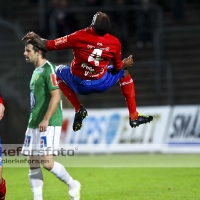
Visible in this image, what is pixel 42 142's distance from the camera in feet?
31.1

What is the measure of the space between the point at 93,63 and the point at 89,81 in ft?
1.09

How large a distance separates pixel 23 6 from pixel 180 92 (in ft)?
22.0

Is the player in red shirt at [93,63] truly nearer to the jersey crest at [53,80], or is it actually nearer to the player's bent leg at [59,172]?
the jersey crest at [53,80]

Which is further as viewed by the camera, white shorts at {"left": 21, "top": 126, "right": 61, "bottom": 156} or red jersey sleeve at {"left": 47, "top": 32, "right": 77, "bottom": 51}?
white shorts at {"left": 21, "top": 126, "right": 61, "bottom": 156}

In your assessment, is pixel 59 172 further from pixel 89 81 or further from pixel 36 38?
pixel 36 38

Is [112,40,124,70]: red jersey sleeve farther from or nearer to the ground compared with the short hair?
nearer to the ground

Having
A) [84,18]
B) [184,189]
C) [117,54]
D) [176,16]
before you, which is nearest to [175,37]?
[176,16]

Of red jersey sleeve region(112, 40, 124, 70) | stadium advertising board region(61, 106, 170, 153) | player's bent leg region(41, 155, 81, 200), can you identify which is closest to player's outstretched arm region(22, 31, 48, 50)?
red jersey sleeve region(112, 40, 124, 70)

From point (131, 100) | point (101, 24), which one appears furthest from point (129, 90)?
point (101, 24)

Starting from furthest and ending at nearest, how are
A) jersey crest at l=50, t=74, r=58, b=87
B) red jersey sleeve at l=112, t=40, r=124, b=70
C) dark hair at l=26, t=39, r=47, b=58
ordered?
jersey crest at l=50, t=74, r=58, b=87 → red jersey sleeve at l=112, t=40, r=124, b=70 → dark hair at l=26, t=39, r=47, b=58

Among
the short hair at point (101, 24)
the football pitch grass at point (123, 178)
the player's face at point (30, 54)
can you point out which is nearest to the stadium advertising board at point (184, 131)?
the football pitch grass at point (123, 178)

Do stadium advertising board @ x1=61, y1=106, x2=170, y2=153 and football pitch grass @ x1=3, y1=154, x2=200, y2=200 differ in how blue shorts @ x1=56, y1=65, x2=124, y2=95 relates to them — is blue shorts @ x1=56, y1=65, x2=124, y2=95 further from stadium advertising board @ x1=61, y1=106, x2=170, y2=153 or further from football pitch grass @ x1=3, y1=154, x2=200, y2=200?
stadium advertising board @ x1=61, y1=106, x2=170, y2=153

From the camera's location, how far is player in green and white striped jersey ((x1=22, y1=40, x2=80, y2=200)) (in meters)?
9.45

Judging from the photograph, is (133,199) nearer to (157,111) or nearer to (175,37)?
(157,111)
